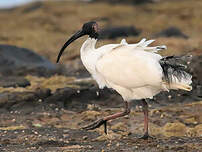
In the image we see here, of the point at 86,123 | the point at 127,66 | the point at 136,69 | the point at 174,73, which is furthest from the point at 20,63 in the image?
the point at 174,73

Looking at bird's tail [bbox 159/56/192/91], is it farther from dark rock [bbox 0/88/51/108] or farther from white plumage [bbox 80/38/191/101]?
dark rock [bbox 0/88/51/108]

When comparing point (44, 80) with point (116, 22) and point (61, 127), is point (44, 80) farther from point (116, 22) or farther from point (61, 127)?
point (116, 22)

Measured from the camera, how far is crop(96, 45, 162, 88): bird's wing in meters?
7.90

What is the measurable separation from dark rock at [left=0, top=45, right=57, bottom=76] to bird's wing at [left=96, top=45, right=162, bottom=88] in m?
8.30

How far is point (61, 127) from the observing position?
10188 mm

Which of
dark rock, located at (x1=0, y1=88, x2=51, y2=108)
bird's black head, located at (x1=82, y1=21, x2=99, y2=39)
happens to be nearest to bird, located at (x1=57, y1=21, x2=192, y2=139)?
bird's black head, located at (x1=82, y1=21, x2=99, y2=39)

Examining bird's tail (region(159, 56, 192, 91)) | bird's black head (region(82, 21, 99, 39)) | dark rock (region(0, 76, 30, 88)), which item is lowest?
dark rock (region(0, 76, 30, 88))

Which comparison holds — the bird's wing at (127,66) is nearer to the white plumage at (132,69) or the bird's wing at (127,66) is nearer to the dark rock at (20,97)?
the white plumage at (132,69)

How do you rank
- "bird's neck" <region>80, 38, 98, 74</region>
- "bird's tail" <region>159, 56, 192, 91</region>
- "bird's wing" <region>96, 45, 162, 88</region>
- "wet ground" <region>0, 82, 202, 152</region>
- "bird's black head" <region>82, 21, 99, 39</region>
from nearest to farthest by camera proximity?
"bird's tail" <region>159, 56, 192, 91</region> → "wet ground" <region>0, 82, 202, 152</region> → "bird's wing" <region>96, 45, 162, 88</region> → "bird's neck" <region>80, 38, 98, 74</region> → "bird's black head" <region>82, 21, 99, 39</region>

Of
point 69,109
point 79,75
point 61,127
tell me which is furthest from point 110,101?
point 79,75

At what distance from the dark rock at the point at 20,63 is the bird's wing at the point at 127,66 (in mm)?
8304

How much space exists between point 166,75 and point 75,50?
52.3ft

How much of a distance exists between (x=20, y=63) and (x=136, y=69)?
9.26 meters

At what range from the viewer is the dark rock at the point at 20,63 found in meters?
16.3
